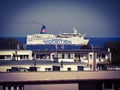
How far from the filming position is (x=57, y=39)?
5102 mm

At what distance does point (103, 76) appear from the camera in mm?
4555

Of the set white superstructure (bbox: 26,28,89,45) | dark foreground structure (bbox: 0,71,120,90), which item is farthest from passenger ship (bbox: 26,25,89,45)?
dark foreground structure (bbox: 0,71,120,90)

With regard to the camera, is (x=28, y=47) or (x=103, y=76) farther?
(x=28, y=47)

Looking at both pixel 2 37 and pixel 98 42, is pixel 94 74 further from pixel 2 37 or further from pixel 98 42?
pixel 2 37

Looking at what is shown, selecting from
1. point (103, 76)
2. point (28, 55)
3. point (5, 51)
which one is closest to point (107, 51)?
point (103, 76)

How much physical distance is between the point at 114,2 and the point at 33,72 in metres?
1.70

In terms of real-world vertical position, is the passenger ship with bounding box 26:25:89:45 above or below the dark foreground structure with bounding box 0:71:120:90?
above

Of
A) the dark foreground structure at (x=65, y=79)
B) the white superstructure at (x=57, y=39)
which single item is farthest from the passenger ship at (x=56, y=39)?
the dark foreground structure at (x=65, y=79)

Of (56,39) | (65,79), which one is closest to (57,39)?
(56,39)

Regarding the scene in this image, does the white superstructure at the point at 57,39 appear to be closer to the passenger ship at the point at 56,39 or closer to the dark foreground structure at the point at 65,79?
the passenger ship at the point at 56,39

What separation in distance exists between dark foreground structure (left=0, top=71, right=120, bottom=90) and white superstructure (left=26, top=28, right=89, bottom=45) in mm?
708

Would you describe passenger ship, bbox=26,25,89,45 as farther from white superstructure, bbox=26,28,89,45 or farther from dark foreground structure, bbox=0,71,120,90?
dark foreground structure, bbox=0,71,120,90

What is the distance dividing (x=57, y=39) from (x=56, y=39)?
0.05 feet

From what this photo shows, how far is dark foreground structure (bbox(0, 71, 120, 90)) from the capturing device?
4336 millimetres
